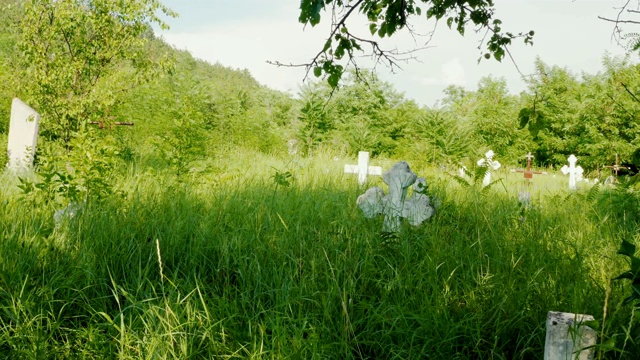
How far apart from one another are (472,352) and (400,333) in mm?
362

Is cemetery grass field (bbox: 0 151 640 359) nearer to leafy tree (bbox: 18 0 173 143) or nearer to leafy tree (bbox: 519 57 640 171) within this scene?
leafy tree (bbox: 18 0 173 143)

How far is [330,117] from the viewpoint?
20.8m

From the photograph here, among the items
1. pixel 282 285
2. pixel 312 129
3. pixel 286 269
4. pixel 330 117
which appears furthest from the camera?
pixel 330 117

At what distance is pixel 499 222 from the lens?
4.30m

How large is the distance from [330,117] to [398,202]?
16.6 m

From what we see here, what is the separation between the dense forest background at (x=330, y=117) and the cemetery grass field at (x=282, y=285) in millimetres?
868

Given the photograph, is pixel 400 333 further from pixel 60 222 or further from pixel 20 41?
pixel 20 41

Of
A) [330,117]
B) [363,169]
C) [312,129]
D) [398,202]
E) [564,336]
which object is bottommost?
[564,336]

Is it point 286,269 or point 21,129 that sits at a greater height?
point 21,129

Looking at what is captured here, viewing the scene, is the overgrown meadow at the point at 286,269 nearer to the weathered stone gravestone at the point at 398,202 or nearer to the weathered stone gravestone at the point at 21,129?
the weathered stone gravestone at the point at 398,202

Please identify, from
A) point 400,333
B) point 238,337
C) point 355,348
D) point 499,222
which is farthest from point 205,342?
point 499,222

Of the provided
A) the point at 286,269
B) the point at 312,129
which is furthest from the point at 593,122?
the point at 286,269

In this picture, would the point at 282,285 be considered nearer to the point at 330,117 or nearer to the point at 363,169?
the point at 363,169

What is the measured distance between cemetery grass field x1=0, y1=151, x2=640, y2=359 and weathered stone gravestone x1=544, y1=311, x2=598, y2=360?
0.31ft
